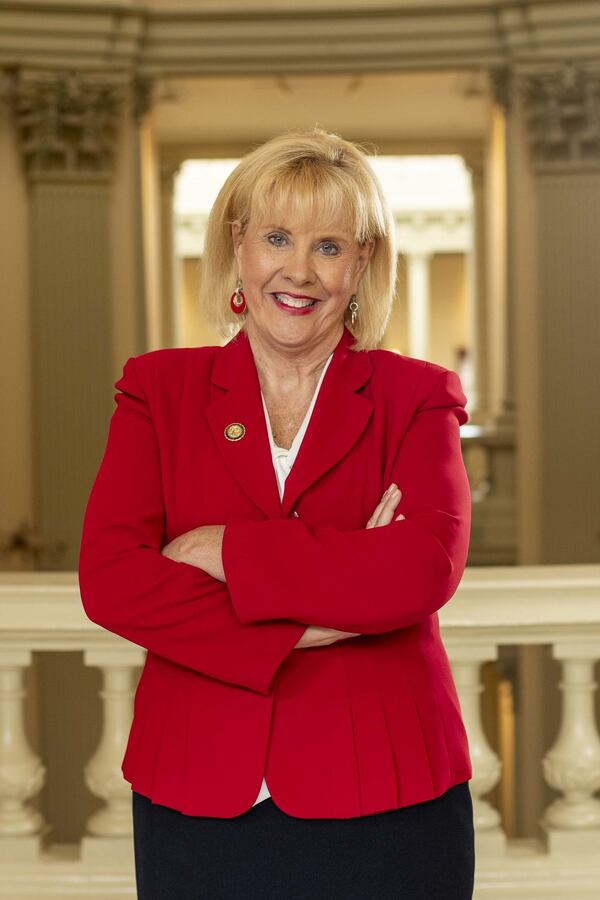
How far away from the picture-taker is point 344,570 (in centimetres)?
174

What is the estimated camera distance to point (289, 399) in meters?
2.02

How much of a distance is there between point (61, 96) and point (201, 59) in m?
1.09

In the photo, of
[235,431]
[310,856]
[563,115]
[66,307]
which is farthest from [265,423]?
[563,115]

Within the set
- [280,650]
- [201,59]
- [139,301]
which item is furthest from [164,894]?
[201,59]

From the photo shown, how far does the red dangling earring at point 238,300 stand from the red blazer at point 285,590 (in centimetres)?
13

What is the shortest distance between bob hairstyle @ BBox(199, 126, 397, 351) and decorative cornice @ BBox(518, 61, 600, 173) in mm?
7087

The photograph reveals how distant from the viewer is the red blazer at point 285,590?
1.75 metres

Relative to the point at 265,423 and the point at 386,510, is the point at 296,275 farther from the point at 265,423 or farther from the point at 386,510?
the point at 386,510

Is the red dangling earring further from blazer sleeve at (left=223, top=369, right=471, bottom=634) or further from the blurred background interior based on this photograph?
the blurred background interior

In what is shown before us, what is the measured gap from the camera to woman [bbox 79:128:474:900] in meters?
1.76

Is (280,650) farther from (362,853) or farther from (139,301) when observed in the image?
(139,301)

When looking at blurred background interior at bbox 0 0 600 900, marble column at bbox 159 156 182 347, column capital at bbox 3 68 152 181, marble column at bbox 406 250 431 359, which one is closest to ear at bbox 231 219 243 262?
blurred background interior at bbox 0 0 600 900

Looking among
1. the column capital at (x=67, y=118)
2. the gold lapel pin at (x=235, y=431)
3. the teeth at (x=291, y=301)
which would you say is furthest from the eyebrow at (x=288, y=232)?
the column capital at (x=67, y=118)

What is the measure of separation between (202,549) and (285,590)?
155mm
